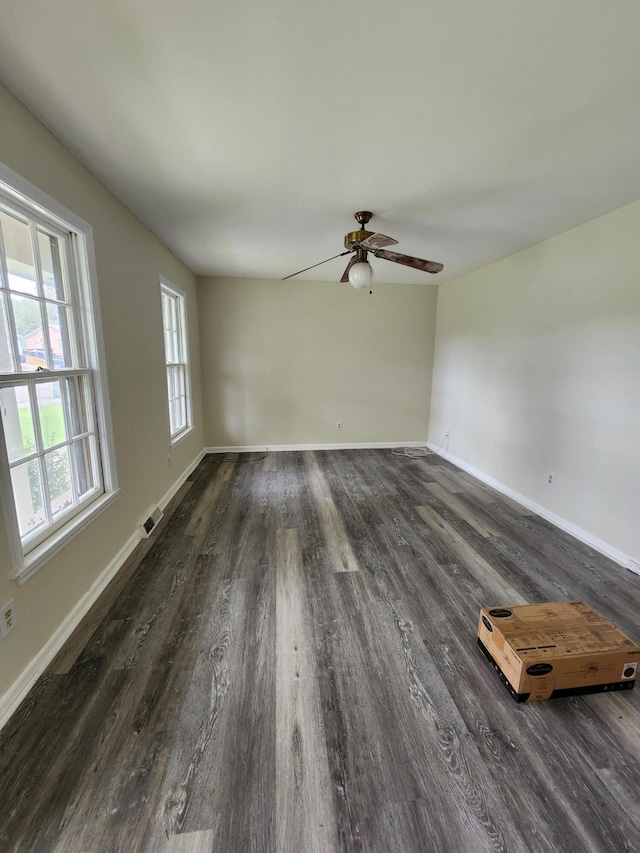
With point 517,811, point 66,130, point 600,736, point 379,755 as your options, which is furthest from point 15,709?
point 66,130

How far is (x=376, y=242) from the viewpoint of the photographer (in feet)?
7.95

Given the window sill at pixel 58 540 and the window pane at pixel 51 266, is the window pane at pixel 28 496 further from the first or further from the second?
the window pane at pixel 51 266

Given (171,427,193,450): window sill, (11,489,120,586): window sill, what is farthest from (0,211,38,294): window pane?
(171,427,193,450): window sill

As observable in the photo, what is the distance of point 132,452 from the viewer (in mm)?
2545

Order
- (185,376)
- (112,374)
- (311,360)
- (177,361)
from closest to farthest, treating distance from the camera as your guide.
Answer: (112,374)
(177,361)
(185,376)
(311,360)

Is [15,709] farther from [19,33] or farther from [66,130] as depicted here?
[66,130]

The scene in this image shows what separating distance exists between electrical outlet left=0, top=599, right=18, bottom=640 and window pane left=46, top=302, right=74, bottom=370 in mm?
1138

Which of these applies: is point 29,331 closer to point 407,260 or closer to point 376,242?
point 376,242

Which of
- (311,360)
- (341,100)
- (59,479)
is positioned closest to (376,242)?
(341,100)

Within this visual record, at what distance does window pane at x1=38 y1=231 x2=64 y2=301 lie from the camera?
5.72ft

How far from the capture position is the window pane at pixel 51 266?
174cm

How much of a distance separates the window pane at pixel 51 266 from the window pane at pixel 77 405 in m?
0.46

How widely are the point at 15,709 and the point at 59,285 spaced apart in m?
2.00

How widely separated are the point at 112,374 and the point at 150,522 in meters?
1.24
